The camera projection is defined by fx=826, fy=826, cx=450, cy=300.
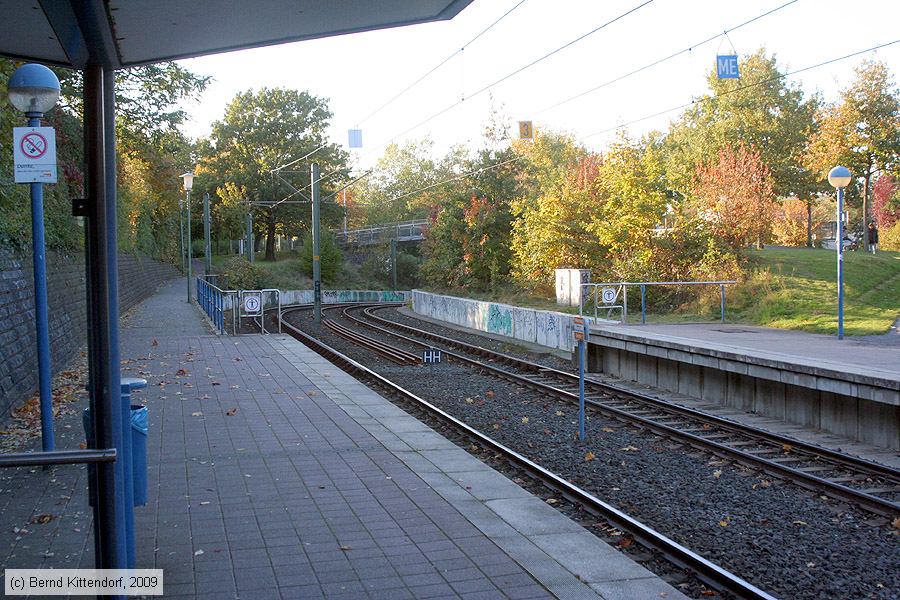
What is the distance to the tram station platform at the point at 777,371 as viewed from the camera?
1132 centimetres

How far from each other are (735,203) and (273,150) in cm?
5070

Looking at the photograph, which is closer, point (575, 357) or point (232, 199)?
point (575, 357)

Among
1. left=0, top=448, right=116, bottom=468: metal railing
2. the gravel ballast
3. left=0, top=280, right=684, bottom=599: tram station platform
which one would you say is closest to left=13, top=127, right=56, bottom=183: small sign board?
left=0, top=280, right=684, bottom=599: tram station platform

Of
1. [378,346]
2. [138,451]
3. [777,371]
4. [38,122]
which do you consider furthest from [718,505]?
[378,346]

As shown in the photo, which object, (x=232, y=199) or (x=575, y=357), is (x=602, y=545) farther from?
(x=232, y=199)

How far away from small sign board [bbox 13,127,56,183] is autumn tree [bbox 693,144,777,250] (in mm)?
24939

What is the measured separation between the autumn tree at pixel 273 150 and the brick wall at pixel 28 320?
161 feet

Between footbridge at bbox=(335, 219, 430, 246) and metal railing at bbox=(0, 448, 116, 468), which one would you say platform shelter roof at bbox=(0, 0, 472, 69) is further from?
footbridge at bbox=(335, 219, 430, 246)

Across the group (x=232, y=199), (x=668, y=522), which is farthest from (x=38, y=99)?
(x=232, y=199)

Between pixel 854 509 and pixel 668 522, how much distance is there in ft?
6.43

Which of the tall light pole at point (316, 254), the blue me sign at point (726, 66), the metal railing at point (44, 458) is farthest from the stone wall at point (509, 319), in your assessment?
the metal railing at point (44, 458)

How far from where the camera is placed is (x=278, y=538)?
6.29 meters

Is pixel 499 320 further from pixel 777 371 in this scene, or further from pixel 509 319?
pixel 777 371

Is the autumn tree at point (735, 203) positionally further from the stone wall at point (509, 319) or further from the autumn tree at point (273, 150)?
the autumn tree at point (273, 150)
